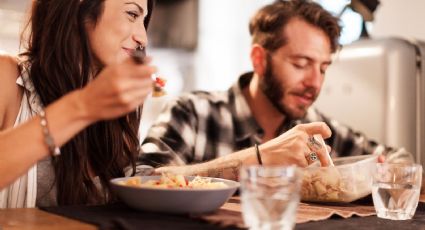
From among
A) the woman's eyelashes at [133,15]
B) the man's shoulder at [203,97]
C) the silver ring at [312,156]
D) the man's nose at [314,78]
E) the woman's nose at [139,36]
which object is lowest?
the silver ring at [312,156]

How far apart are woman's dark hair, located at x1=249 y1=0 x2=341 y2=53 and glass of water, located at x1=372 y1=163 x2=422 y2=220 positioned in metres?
1.22

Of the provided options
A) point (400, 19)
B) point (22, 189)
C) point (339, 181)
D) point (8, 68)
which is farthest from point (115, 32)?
point (400, 19)

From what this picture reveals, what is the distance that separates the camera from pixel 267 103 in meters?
2.34

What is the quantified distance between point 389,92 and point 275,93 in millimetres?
691

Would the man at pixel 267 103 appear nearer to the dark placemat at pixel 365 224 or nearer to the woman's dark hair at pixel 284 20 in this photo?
the woman's dark hair at pixel 284 20

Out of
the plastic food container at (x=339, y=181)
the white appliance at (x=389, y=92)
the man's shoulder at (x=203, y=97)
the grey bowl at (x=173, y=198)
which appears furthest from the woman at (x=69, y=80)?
the white appliance at (x=389, y=92)

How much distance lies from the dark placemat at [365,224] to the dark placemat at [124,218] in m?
0.19

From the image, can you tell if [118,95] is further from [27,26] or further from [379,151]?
[379,151]

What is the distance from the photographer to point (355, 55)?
278 cm

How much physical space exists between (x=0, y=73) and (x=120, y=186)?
50 centimetres

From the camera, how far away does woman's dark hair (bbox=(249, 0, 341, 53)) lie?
7.50ft

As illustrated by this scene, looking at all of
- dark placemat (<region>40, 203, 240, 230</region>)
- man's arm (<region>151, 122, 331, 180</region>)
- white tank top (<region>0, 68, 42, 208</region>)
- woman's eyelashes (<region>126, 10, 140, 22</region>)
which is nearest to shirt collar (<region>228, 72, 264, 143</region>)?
man's arm (<region>151, 122, 331, 180</region>)

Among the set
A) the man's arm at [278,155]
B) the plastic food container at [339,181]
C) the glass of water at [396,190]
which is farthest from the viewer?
the man's arm at [278,155]

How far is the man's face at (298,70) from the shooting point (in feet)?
7.27
